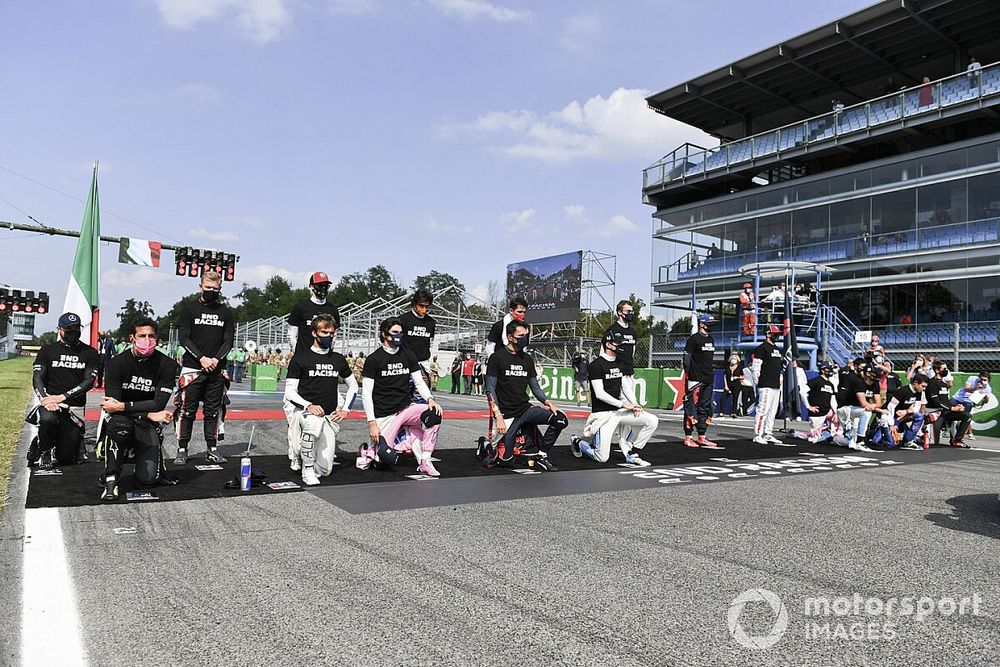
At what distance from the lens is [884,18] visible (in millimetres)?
29156

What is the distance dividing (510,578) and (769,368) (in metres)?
8.91

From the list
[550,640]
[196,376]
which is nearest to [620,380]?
[196,376]

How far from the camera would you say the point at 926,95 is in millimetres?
28312

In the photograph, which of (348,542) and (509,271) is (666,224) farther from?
(348,542)

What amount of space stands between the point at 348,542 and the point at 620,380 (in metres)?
5.14

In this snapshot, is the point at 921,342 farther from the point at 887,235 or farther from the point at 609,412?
the point at 609,412

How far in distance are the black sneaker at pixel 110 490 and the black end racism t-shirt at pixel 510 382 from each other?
4005 millimetres

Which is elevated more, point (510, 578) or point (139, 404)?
point (139, 404)

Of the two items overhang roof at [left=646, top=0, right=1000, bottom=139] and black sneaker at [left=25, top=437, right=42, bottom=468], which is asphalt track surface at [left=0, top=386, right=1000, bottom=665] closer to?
black sneaker at [left=25, top=437, right=42, bottom=468]

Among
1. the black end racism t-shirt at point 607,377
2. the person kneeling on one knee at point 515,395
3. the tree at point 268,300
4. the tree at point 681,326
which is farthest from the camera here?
the tree at point 268,300

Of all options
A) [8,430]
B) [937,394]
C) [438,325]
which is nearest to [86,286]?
[8,430]

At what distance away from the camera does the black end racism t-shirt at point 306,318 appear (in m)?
8.06

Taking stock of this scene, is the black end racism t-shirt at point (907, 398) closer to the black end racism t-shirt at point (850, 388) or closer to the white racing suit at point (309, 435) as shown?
the black end racism t-shirt at point (850, 388)

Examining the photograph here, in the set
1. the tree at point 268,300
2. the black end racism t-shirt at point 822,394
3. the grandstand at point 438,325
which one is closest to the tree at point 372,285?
the tree at point 268,300
